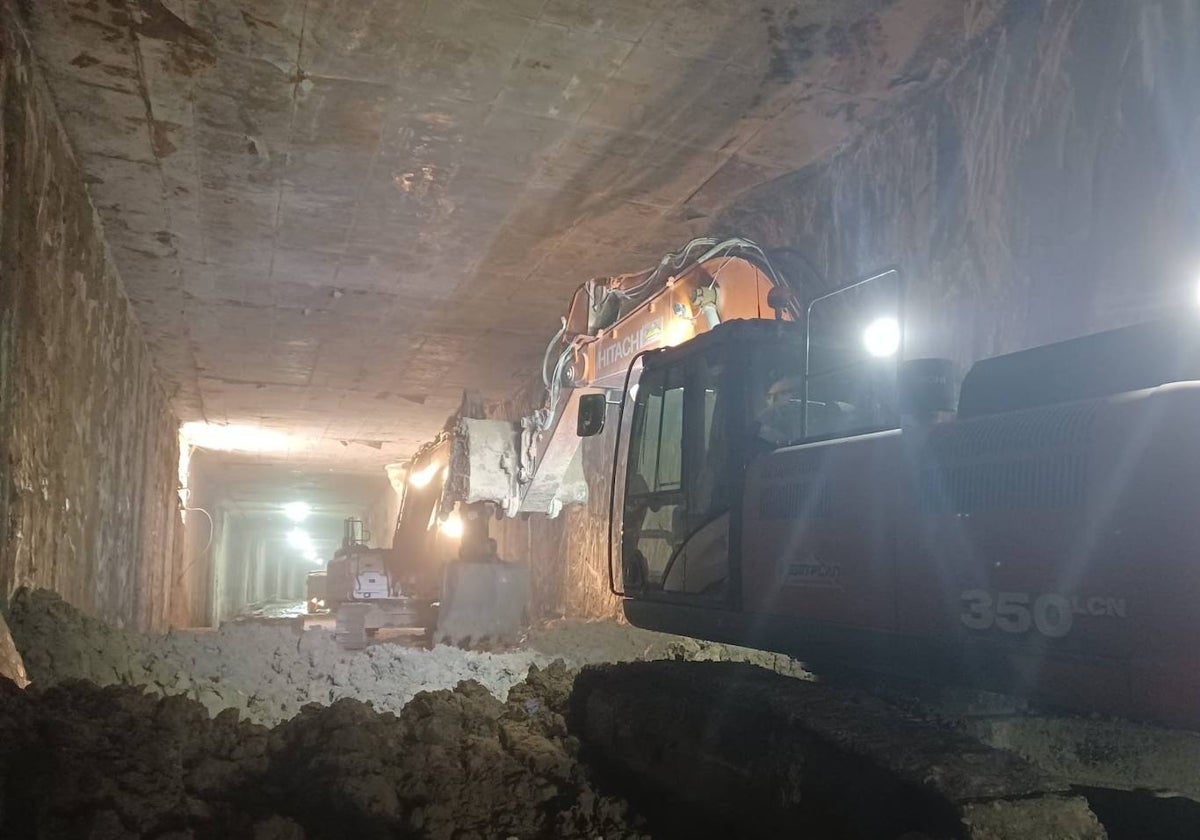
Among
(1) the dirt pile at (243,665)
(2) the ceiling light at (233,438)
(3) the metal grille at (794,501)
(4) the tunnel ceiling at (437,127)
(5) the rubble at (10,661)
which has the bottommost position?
(1) the dirt pile at (243,665)

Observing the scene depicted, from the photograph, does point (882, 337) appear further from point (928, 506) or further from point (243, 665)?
point (243, 665)

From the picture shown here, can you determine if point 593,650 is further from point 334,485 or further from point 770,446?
point 334,485

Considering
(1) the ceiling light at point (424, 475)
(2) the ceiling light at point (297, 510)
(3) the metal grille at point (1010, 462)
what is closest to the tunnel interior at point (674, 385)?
(3) the metal grille at point (1010, 462)

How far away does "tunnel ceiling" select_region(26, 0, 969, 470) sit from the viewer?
5.70 m

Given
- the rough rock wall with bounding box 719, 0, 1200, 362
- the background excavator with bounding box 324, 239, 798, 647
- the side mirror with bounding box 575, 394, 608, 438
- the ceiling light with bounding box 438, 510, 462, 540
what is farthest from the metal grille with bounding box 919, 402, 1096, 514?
the ceiling light with bounding box 438, 510, 462, 540

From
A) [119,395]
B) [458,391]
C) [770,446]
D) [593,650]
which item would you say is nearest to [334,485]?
[458,391]

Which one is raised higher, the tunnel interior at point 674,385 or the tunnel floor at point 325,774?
the tunnel interior at point 674,385

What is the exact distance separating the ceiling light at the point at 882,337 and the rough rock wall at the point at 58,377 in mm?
5475

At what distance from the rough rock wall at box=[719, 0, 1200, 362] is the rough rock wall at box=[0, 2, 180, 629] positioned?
18.8ft

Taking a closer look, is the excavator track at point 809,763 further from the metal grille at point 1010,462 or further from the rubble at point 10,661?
the rubble at point 10,661

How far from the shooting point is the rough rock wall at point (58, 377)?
565 cm

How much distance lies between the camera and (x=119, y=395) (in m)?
10.7

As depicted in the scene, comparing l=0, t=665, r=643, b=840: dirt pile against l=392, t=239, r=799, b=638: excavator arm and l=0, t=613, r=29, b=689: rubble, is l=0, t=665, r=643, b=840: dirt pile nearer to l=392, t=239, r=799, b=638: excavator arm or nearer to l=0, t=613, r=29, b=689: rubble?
l=0, t=613, r=29, b=689: rubble

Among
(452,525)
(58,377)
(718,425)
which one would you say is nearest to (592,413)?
(718,425)
